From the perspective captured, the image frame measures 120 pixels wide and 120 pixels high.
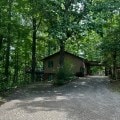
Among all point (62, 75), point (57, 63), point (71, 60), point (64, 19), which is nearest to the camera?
point (64, 19)

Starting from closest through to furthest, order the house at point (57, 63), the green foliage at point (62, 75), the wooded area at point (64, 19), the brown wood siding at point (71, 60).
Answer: the wooded area at point (64, 19) → the green foliage at point (62, 75) → the house at point (57, 63) → the brown wood siding at point (71, 60)

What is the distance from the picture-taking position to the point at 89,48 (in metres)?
69.9

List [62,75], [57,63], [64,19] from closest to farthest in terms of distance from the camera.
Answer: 1. [64,19]
2. [62,75]
3. [57,63]

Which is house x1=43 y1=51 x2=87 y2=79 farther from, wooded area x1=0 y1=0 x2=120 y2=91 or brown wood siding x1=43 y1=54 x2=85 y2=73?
wooded area x1=0 y1=0 x2=120 y2=91

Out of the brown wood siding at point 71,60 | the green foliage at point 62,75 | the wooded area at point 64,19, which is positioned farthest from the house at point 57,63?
the green foliage at point 62,75

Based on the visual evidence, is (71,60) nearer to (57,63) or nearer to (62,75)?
(57,63)

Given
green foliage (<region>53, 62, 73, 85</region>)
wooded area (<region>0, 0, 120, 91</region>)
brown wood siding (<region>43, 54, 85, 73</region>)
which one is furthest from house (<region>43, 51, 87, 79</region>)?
green foliage (<region>53, 62, 73, 85</region>)

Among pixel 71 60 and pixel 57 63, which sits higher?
pixel 71 60

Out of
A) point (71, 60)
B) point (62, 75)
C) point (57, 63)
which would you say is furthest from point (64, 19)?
point (57, 63)

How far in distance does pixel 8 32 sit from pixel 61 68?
22.6ft

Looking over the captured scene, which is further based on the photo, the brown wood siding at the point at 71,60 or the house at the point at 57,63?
the brown wood siding at the point at 71,60

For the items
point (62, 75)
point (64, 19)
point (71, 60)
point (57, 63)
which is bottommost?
point (62, 75)

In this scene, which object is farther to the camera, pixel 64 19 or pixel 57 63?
pixel 57 63

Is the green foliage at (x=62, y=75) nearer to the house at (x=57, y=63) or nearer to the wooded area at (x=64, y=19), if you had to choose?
the wooded area at (x=64, y=19)
